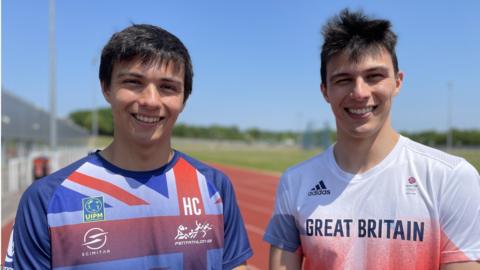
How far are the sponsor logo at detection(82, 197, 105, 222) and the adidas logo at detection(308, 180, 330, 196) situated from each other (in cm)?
94

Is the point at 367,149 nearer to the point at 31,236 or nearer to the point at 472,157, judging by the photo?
the point at 31,236

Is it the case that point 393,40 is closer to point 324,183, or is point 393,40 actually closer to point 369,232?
point 324,183

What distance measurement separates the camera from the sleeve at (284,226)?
223cm

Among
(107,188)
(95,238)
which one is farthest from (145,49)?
(95,238)

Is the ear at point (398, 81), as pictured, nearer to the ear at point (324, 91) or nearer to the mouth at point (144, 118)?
the ear at point (324, 91)

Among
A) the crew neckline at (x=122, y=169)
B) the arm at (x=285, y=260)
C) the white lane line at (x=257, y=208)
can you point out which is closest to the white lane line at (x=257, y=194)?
the white lane line at (x=257, y=208)

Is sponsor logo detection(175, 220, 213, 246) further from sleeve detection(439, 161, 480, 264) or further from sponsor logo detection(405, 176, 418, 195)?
sleeve detection(439, 161, 480, 264)

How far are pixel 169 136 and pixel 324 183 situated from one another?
0.76 metres

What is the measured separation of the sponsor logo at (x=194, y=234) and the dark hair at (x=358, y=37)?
95 cm

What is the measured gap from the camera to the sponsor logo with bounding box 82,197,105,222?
1866mm

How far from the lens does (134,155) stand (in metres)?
1.98

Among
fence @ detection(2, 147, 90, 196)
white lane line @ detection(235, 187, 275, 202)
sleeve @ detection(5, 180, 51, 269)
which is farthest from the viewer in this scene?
fence @ detection(2, 147, 90, 196)

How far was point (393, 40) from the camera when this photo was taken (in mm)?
2104

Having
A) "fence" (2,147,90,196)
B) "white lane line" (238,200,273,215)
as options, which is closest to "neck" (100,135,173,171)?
"white lane line" (238,200,273,215)
